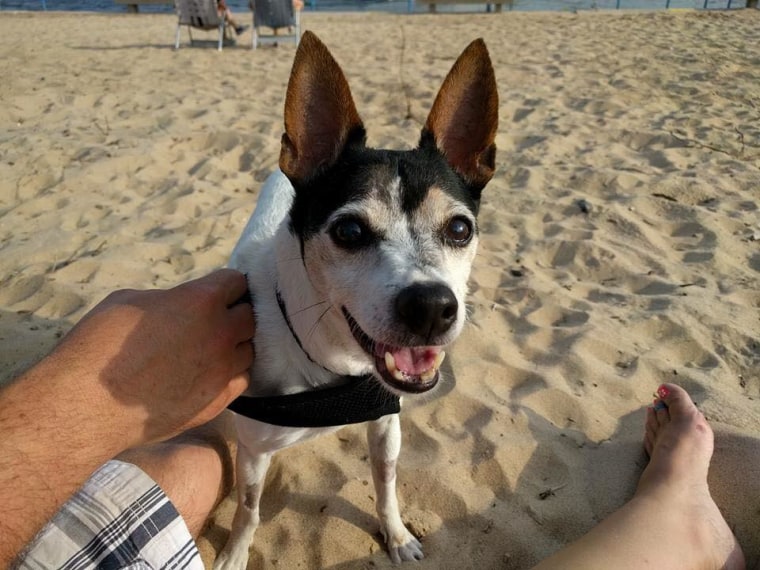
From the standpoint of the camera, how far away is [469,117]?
2.23 metres

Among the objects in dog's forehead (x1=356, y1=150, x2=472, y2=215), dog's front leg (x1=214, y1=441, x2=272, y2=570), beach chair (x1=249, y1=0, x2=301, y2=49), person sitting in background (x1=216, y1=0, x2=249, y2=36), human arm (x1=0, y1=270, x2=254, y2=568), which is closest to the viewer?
human arm (x1=0, y1=270, x2=254, y2=568)

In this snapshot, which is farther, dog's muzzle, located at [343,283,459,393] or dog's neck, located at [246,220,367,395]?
dog's neck, located at [246,220,367,395]

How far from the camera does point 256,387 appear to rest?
6.69 feet

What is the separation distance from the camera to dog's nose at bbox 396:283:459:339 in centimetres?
164

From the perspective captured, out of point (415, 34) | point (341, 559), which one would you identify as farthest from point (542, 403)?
point (415, 34)

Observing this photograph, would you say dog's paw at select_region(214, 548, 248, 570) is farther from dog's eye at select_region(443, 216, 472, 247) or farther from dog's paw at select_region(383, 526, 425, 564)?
dog's eye at select_region(443, 216, 472, 247)

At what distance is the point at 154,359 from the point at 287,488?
3.57 ft

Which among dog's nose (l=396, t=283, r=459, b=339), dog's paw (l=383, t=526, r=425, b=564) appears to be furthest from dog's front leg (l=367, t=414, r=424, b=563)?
dog's nose (l=396, t=283, r=459, b=339)

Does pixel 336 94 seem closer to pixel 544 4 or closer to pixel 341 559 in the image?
pixel 341 559

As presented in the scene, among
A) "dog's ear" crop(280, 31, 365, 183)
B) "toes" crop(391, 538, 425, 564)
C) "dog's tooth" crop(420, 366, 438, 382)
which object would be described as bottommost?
"toes" crop(391, 538, 425, 564)

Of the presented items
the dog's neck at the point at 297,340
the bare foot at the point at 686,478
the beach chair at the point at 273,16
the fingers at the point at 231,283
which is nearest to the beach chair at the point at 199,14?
the beach chair at the point at 273,16

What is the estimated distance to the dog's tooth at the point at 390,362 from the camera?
1.82m

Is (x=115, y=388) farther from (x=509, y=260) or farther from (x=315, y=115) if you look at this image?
(x=509, y=260)

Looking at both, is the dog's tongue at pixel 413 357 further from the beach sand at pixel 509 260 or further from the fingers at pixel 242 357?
the beach sand at pixel 509 260
